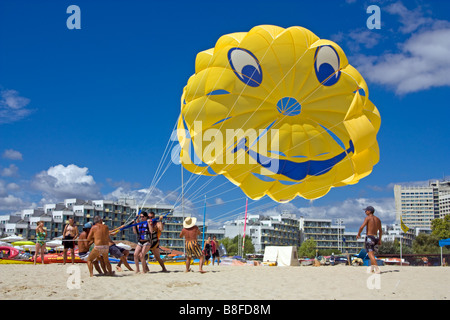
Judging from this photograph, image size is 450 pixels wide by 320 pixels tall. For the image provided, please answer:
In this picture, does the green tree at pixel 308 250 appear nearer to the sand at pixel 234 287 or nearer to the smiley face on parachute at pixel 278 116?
the smiley face on parachute at pixel 278 116

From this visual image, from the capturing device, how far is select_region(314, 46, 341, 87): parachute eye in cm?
1220

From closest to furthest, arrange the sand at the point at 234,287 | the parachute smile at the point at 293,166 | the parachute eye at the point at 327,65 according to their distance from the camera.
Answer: the sand at the point at 234,287 < the parachute eye at the point at 327,65 < the parachute smile at the point at 293,166

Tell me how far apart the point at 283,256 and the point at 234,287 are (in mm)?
9203

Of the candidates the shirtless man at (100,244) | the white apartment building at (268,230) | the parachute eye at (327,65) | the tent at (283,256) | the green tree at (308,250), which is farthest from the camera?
the white apartment building at (268,230)

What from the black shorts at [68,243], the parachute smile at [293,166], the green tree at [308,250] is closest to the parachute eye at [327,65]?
the parachute smile at [293,166]

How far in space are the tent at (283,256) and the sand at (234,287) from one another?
6.64 meters

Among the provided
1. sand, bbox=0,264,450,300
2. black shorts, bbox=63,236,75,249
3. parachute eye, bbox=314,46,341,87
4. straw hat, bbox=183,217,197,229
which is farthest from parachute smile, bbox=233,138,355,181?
black shorts, bbox=63,236,75,249

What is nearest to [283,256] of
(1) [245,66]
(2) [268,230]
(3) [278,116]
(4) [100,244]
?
(3) [278,116]

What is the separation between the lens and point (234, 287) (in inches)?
313

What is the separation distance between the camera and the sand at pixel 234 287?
274 inches

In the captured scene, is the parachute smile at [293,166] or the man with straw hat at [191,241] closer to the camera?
the man with straw hat at [191,241]
